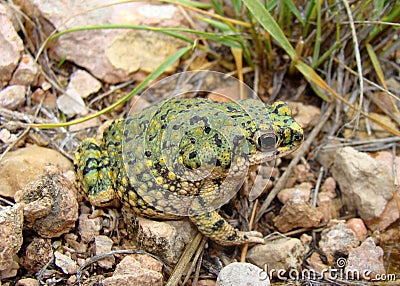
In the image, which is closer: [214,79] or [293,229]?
[293,229]

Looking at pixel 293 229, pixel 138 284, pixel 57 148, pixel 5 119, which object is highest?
pixel 5 119

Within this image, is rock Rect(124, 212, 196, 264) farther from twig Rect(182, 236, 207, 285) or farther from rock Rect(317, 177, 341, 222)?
rock Rect(317, 177, 341, 222)

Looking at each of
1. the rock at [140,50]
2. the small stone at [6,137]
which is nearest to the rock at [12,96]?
the small stone at [6,137]

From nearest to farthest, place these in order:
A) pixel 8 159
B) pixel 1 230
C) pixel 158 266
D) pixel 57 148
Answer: pixel 1 230 < pixel 158 266 < pixel 8 159 < pixel 57 148

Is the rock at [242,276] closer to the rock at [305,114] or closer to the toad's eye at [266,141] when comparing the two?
the toad's eye at [266,141]

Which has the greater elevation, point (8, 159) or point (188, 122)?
point (188, 122)

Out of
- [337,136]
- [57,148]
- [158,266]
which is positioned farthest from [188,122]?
[337,136]

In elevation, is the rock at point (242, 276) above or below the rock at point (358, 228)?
above

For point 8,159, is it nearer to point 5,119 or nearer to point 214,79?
point 5,119
